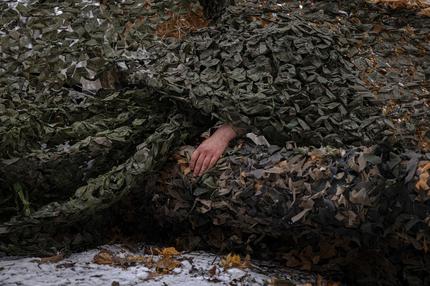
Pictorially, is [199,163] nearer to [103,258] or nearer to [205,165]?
[205,165]

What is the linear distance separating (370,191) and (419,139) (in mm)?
618

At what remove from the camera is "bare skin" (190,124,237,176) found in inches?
78.2

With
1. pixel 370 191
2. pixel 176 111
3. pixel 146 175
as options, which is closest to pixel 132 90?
pixel 176 111

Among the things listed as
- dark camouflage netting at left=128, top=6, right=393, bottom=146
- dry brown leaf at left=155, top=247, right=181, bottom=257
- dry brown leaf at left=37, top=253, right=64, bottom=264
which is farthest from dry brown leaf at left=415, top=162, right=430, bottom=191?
dry brown leaf at left=37, top=253, right=64, bottom=264

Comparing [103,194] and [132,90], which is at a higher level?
[132,90]

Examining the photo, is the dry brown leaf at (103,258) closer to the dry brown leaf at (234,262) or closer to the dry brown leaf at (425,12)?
the dry brown leaf at (234,262)

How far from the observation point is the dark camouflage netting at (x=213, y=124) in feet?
5.76

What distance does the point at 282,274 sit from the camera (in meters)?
1.91

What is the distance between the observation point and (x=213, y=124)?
2.15 m

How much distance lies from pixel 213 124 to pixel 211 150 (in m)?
0.17

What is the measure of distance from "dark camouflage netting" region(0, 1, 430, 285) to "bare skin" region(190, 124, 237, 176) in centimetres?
3

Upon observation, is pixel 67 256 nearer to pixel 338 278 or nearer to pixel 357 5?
pixel 338 278

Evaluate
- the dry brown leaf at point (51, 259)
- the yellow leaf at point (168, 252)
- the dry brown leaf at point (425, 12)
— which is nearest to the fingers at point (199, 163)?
the yellow leaf at point (168, 252)

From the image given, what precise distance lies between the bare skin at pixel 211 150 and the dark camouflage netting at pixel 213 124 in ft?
0.11
